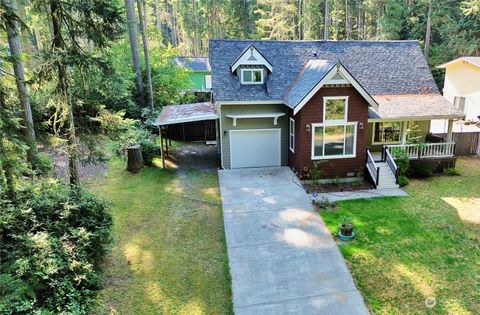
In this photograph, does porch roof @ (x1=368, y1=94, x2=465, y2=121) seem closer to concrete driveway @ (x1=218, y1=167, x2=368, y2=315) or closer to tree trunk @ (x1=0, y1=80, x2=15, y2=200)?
concrete driveway @ (x1=218, y1=167, x2=368, y2=315)

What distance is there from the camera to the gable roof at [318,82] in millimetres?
13414

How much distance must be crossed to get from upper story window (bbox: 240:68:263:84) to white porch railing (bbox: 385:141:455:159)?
7073 millimetres

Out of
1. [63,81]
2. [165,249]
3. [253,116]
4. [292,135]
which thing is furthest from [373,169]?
[63,81]

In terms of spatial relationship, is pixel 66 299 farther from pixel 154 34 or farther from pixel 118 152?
pixel 154 34

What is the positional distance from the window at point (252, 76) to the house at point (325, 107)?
0.05 m

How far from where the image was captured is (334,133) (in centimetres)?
1441

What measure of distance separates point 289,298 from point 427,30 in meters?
37.2

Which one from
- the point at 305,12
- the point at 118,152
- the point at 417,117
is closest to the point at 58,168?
the point at 118,152

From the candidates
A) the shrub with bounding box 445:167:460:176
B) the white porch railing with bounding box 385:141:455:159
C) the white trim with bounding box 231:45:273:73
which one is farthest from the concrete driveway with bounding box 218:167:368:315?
the shrub with bounding box 445:167:460:176

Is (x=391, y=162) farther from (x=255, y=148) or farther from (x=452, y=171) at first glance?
(x=255, y=148)

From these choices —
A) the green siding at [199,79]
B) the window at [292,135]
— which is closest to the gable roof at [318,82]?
the window at [292,135]

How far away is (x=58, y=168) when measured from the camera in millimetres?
14828

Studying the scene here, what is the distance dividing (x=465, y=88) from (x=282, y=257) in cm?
2388

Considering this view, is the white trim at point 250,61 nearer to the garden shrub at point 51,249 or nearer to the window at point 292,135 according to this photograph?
the window at point 292,135
